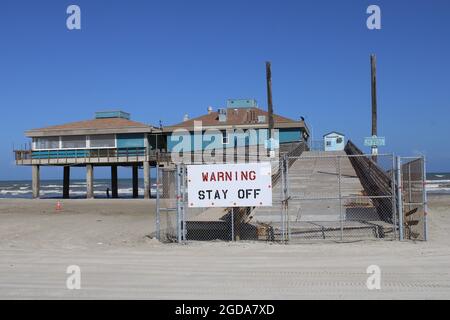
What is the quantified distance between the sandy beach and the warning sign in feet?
3.81

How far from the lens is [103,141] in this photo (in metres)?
51.3

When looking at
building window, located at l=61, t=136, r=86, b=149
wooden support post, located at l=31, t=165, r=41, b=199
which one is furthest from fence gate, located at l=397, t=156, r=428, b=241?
wooden support post, located at l=31, t=165, r=41, b=199

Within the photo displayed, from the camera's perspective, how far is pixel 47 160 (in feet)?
173

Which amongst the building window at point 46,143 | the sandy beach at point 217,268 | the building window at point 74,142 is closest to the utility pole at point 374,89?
the sandy beach at point 217,268

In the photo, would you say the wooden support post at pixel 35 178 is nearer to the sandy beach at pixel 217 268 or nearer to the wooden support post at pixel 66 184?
the wooden support post at pixel 66 184

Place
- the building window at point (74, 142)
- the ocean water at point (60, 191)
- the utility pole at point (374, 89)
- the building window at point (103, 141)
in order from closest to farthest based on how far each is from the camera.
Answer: the utility pole at point (374, 89)
the building window at point (103, 141)
the building window at point (74, 142)
the ocean water at point (60, 191)

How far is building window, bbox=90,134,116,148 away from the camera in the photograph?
167 ft

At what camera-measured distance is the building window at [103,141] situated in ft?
167

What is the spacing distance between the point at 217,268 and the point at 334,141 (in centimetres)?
4620

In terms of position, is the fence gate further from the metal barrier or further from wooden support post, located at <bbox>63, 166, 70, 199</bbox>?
wooden support post, located at <bbox>63, 166, 70, 199</bbox>

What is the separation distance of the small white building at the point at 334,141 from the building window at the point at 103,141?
68.2 feet

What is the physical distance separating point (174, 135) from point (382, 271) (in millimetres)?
40413
